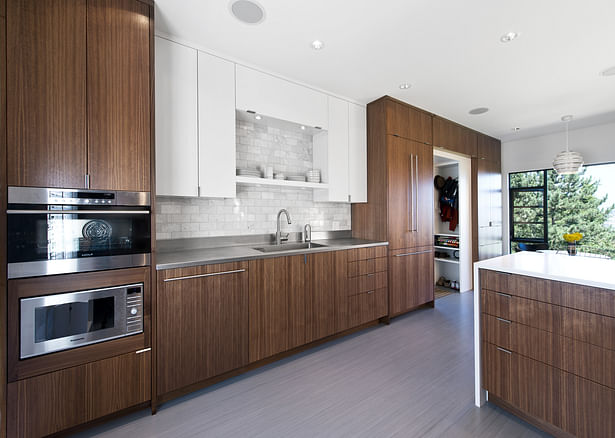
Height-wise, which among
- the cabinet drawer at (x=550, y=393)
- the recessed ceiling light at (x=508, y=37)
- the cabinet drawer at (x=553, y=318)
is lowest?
the cabinet drawer at (x=550, y=393)

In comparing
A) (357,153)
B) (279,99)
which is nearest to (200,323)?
(279,99)

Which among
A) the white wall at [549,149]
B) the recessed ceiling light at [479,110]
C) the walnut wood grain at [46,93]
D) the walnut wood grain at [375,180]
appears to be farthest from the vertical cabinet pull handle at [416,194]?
the walnut wood grain at [46,93]

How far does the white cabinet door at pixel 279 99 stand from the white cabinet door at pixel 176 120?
438 millimetres

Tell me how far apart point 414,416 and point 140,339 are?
1.86m

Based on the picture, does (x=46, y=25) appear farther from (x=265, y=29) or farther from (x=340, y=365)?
(x=340, y=365)

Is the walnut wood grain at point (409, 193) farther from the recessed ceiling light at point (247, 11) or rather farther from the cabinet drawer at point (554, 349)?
the recessed ceiling light at point (247, 11)

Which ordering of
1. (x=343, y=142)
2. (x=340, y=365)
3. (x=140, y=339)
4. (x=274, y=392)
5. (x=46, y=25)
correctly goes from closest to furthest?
(x=46, y=25)
(x=140, y=339)
(x=274, y=392)
(x=340, y=365)
(x=343, y=142)

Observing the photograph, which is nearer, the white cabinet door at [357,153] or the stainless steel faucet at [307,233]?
the stainless steel faucet at [307,233]

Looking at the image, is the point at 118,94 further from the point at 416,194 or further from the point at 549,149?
the point at 549,149

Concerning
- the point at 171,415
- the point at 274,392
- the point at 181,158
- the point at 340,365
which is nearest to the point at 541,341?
the point at 340,365

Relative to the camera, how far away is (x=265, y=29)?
6.49 feet

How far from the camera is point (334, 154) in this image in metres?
3.08

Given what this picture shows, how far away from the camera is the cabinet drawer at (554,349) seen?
4.27 feet

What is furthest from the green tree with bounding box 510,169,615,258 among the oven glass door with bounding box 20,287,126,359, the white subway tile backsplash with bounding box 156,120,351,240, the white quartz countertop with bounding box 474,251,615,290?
the oven glass door with bounding box 20,287,126,359
